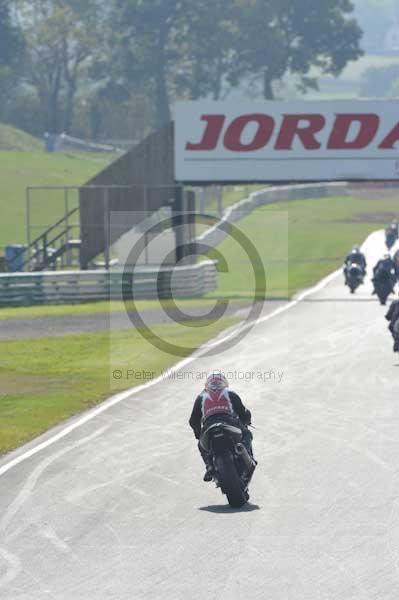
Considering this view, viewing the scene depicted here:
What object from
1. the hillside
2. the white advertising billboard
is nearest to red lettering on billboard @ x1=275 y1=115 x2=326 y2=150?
the white advertising billboard

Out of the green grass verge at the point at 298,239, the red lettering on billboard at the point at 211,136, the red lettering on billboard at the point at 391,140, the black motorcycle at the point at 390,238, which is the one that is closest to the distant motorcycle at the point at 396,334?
the green grass verge at the point at 298,239

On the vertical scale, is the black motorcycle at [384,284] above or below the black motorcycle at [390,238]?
above

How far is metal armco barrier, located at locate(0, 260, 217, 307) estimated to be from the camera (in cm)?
3959

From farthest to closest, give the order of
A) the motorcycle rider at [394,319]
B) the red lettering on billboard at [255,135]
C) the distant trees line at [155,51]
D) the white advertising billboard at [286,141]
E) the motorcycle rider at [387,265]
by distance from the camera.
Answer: the distant trees line at [155,51]
the red lettering on billboard at [255,135]
the white advertising billboard at [286,141]
the motorcycle rider at [387,265]
the motorcycle rider at [394,319]

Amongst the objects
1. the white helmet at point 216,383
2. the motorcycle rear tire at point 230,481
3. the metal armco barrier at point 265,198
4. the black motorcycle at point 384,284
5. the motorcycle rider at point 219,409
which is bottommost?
the metal armco barrier at point 265,198

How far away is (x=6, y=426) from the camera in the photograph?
1991cm

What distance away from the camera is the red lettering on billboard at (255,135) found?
148ft

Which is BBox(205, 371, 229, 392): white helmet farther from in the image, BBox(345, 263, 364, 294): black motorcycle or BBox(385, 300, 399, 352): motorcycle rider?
BBox(345, 263, 364, 294): black motorcycle

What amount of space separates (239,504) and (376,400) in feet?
25.9

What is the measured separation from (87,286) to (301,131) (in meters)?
9.38

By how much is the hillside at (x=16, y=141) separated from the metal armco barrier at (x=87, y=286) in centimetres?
6225

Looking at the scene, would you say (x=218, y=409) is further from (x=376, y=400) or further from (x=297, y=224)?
(x=297, y=224)

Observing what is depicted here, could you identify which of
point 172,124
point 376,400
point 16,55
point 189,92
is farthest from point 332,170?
point 189,92

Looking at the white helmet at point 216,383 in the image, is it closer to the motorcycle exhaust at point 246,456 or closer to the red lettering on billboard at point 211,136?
the motorcycle exhaust at point 246,456
